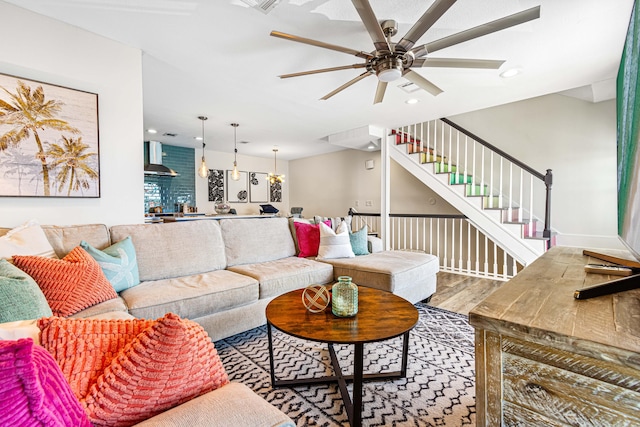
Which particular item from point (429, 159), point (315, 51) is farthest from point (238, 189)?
point (315, 51)

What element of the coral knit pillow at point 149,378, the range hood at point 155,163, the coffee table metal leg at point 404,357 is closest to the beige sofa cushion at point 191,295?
the coffee table metal leg at point 404,357

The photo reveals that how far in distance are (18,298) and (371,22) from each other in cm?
217

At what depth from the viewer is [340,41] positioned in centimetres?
239

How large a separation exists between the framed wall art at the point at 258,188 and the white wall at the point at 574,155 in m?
5.44

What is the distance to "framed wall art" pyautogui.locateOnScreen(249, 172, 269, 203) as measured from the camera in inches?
289

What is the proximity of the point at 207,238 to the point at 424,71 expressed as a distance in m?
2.73

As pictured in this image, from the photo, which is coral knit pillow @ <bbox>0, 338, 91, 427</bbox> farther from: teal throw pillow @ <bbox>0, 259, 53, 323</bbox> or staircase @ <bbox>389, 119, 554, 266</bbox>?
staircase @ <bbox>389, 119, 554, 266</bbox>

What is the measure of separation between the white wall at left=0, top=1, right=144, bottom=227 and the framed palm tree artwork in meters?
0.06

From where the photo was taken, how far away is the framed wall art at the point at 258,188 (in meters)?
7.35

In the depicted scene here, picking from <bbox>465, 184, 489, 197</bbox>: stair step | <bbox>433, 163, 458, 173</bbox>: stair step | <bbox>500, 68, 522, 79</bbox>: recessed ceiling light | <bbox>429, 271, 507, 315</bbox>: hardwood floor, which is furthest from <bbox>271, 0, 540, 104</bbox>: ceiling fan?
<bbox>465, 184, 489, 197</bbox>: stair step

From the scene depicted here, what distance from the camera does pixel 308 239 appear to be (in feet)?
10.6

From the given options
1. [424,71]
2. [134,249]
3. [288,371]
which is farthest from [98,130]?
[424,71]

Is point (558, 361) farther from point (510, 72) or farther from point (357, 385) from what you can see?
point (510, 72)

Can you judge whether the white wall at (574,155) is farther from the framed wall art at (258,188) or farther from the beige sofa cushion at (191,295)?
Answer: the framed wall art at (258,188)
